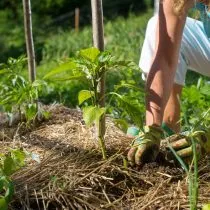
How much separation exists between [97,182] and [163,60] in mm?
534

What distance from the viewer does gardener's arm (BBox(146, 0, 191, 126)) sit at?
6.93 feet

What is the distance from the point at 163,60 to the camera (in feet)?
7.07

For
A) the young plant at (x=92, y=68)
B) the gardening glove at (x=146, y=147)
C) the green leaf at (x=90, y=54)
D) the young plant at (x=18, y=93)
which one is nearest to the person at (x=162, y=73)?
the gardening glove at (x=146, y=147)

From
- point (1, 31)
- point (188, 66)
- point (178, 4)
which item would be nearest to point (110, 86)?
point (188, 66)

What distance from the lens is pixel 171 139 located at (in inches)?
80.7

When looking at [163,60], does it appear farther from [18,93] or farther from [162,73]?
[18,93]

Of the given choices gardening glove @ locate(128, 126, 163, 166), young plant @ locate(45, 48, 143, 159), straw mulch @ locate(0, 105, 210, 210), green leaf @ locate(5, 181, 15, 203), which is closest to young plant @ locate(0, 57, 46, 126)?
straw mulch @ locate(0, 105, 210, 210)

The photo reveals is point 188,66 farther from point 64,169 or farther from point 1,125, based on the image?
point 64,169

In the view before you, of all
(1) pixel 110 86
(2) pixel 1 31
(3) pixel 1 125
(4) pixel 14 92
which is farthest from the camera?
(2) pixel 1 31

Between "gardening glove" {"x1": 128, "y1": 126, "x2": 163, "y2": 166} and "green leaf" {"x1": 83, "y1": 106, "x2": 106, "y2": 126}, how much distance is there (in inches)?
6.5

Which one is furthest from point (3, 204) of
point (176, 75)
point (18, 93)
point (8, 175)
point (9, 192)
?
point (176, 75)

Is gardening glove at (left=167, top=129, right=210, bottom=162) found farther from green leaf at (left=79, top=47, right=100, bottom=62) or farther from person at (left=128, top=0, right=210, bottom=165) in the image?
green leaf at (left=79, top=47, right=100, bottom=62)

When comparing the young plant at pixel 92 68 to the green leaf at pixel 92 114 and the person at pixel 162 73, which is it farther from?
the person at pixel 162 73

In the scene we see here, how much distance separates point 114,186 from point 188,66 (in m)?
1.14
